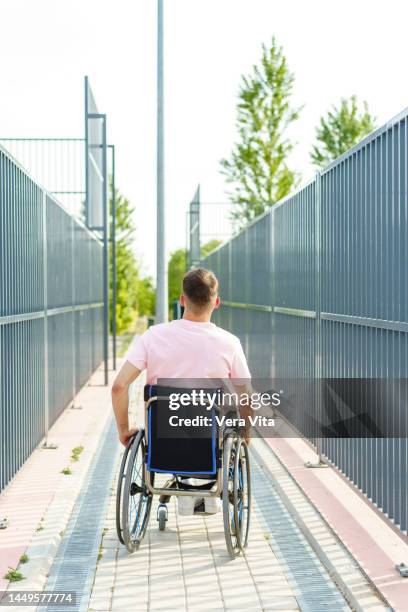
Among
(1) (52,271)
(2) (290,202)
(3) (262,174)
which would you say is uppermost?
(3) (262,174)

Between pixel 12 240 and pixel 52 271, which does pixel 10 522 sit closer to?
pixel 12 240

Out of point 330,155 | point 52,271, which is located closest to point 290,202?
point 52,271

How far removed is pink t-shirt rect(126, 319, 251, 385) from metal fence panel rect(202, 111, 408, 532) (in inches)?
36.1

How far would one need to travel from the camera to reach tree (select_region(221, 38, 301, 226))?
4244 centimetres

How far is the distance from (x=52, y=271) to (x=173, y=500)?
12.6ft

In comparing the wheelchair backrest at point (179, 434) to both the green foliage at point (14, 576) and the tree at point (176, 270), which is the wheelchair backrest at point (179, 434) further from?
the tree at point (176, 270)

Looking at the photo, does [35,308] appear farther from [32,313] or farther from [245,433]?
[245,433]

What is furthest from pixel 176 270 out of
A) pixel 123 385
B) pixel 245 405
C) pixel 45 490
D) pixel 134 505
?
pixel 123 385

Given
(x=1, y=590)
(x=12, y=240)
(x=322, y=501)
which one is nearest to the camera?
(x=1, y=590)

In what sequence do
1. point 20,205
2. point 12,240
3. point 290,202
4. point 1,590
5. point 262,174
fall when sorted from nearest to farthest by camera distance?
point 1,590, point 12,240, point 20,205, point 290,202, point 262,174

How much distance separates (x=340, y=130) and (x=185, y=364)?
1592 inches

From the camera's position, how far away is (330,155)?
45.0 metres

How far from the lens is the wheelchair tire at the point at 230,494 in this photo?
5.24 m

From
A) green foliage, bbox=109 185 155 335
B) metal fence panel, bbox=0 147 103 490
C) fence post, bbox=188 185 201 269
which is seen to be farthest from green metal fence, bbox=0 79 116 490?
green foliage, bbox=109 185 155 335
